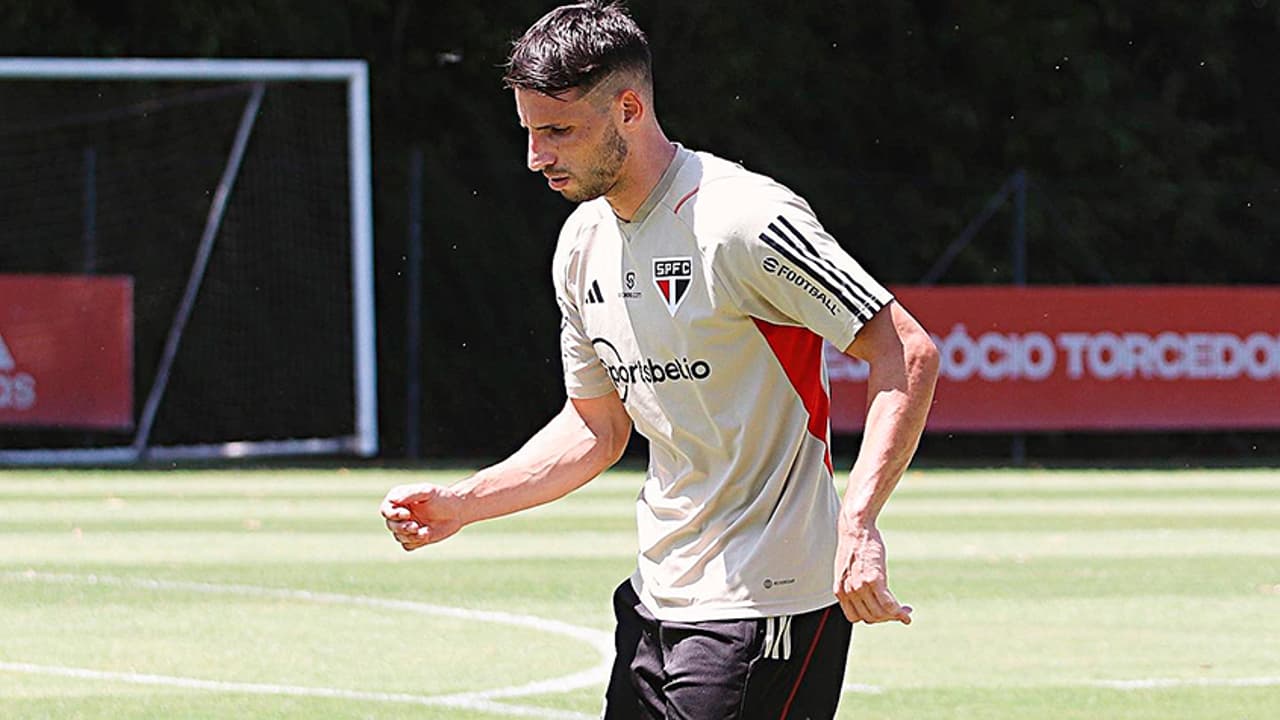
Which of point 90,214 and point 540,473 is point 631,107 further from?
point 90,214

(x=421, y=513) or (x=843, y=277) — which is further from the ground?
(x=843, y=277)

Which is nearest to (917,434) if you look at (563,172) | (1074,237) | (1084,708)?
(563,172)

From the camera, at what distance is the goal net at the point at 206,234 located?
2300 cm

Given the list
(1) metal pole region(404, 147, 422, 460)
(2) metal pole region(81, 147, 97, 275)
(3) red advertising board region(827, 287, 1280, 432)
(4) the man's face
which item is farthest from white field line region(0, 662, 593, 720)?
(3) red advertising board region(827, 287, 1280, 432)

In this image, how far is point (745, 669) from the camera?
4.79 metres

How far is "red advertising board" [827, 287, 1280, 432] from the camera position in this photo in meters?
23.5

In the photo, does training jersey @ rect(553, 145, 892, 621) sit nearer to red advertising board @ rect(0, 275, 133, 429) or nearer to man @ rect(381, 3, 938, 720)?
man @ rect(381, 3, 938, 720)

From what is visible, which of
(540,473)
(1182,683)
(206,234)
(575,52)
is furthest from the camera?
(206,234)

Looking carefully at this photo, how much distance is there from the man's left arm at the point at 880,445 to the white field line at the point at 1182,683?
4794mm

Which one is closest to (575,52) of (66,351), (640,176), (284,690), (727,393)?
(640,176)

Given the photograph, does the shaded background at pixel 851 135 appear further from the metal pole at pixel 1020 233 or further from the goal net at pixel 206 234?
the goal net at pixel 206 234

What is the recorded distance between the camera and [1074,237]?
1025 inches

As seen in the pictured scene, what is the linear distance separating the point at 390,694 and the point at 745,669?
424cm

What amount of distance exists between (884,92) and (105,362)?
37.3 ft
